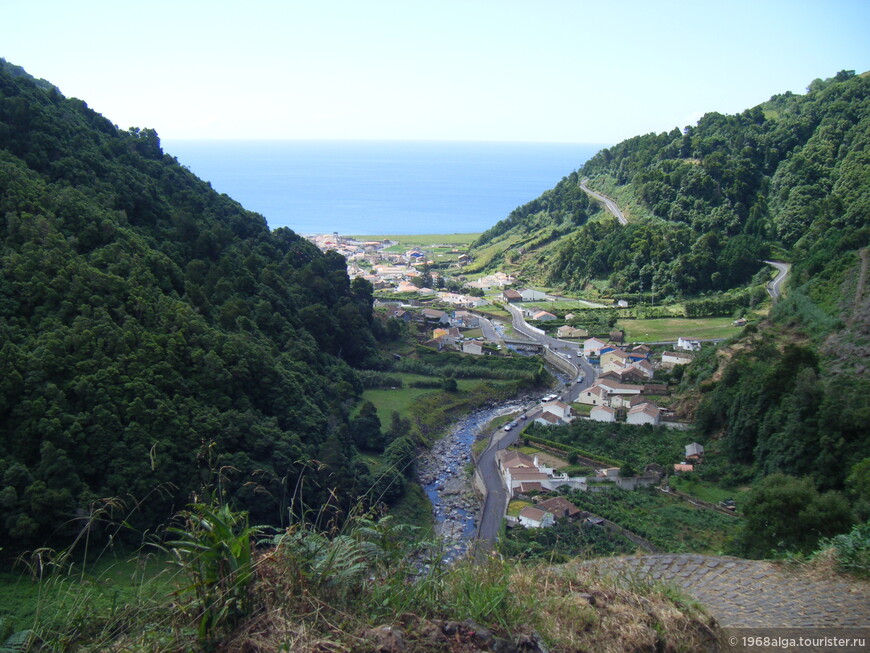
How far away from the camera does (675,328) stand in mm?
28078

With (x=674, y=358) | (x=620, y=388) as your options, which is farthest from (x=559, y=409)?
(x=674, y=358)

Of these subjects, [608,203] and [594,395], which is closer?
[594,395]

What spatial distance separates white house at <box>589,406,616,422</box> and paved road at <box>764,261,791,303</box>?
10.3 meters

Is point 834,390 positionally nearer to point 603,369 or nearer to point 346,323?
point 603,369

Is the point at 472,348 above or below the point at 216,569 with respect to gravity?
below

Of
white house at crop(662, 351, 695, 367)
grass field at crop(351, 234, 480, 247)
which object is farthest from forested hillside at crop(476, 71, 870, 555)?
grass field at crop(351, 234, 480, 247)

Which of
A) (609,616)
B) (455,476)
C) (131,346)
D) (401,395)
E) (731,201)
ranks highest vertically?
(731,201)

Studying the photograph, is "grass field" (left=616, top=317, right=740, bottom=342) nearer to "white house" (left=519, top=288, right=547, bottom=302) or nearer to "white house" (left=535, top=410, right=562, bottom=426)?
"white house" (left=519, top=288, right=547, bottom=302)

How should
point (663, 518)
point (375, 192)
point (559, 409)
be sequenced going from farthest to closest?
point (375, 192) → point (559, 409) → point (663, 518)

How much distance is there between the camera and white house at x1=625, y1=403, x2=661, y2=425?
1881 cm

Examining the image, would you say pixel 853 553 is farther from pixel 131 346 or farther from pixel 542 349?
pixel 542 349

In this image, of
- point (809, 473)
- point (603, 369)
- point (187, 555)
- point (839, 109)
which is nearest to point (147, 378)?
point (187, 555)

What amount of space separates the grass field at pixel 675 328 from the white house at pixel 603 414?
26.8 feet

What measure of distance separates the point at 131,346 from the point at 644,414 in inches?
549
